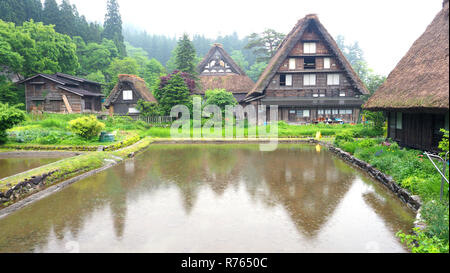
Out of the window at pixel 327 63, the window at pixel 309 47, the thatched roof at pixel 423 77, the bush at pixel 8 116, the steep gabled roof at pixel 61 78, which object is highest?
the window at pixel 309 47

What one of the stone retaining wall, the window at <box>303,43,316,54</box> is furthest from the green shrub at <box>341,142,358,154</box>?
the window at <box>303,43,316,54</box>

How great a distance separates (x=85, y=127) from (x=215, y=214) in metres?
14.4

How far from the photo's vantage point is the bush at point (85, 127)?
19328 mm

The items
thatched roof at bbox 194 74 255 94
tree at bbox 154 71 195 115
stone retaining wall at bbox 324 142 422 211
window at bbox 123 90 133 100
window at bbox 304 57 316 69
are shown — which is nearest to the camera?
stone retaining wall at bbox 324 142 422 211

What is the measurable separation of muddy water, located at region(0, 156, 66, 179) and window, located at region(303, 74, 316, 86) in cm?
2423

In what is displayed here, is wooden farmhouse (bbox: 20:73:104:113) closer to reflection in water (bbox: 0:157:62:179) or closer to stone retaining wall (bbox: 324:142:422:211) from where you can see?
reflection in water (bbox: 0:157:62:179)

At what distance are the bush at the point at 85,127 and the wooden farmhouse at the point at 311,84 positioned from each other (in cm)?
1612

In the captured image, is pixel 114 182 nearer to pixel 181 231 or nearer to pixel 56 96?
pixel 181 231

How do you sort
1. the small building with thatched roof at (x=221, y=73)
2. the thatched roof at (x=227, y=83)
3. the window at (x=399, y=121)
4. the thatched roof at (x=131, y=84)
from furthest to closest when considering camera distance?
the small building with thatched roof at (x=221, y=73), the thatched roof at (x=227, y=83), the thatched roof at (x=131, y=84), the window at (x=399, y=121)

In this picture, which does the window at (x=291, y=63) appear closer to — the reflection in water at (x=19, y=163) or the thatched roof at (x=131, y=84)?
the thatched roof at (x=131, y=84)

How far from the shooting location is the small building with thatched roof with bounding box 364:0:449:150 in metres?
11.4

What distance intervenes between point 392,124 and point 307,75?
15200 mm

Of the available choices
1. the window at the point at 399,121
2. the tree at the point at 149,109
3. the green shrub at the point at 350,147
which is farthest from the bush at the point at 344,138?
the tree at the point at 149,109

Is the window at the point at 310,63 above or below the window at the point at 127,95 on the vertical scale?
above
